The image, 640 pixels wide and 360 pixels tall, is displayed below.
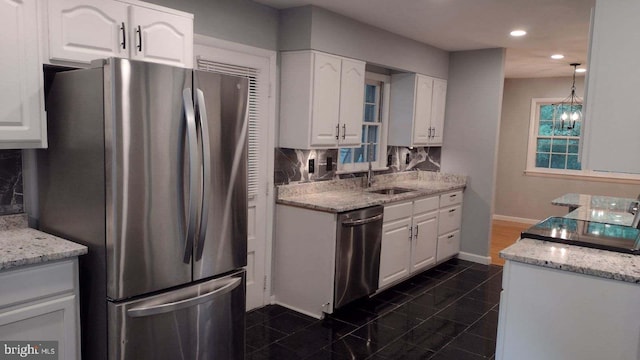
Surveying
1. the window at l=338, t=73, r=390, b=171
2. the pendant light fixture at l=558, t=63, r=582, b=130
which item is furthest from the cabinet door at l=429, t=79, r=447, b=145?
the pendant light fixture at l=558, t=63, r=582, b=130

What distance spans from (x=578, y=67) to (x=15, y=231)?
6528 mm

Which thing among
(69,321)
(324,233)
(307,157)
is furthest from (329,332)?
(69,321)

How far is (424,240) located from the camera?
457 centimetres

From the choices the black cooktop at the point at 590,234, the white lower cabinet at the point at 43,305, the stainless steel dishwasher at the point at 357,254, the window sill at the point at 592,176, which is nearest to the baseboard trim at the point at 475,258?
the stainless steel dishwasher at the point at 357,254

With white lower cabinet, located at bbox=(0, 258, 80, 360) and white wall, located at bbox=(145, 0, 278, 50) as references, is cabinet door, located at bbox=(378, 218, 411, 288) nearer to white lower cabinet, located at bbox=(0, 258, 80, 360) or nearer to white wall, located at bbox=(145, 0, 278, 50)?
white wall, located at bbox=(145, 0, 278, 50)

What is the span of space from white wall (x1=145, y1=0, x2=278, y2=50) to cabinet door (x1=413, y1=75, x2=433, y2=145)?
6.19ft

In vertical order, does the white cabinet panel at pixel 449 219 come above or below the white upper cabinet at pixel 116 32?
below

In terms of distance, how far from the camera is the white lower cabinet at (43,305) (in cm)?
181

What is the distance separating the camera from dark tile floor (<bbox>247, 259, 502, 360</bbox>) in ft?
9.97

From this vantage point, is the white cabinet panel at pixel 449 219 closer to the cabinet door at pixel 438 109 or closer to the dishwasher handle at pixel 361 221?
the cabinet door at pixel 438 109

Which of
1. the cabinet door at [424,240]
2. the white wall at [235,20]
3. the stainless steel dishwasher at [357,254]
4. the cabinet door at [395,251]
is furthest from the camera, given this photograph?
the cabinet door at [424,240]

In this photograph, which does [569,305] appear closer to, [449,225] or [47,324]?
[47,324]

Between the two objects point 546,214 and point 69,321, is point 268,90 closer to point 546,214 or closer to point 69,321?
point 69,321

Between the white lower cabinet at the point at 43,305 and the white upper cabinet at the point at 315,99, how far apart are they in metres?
2.00
